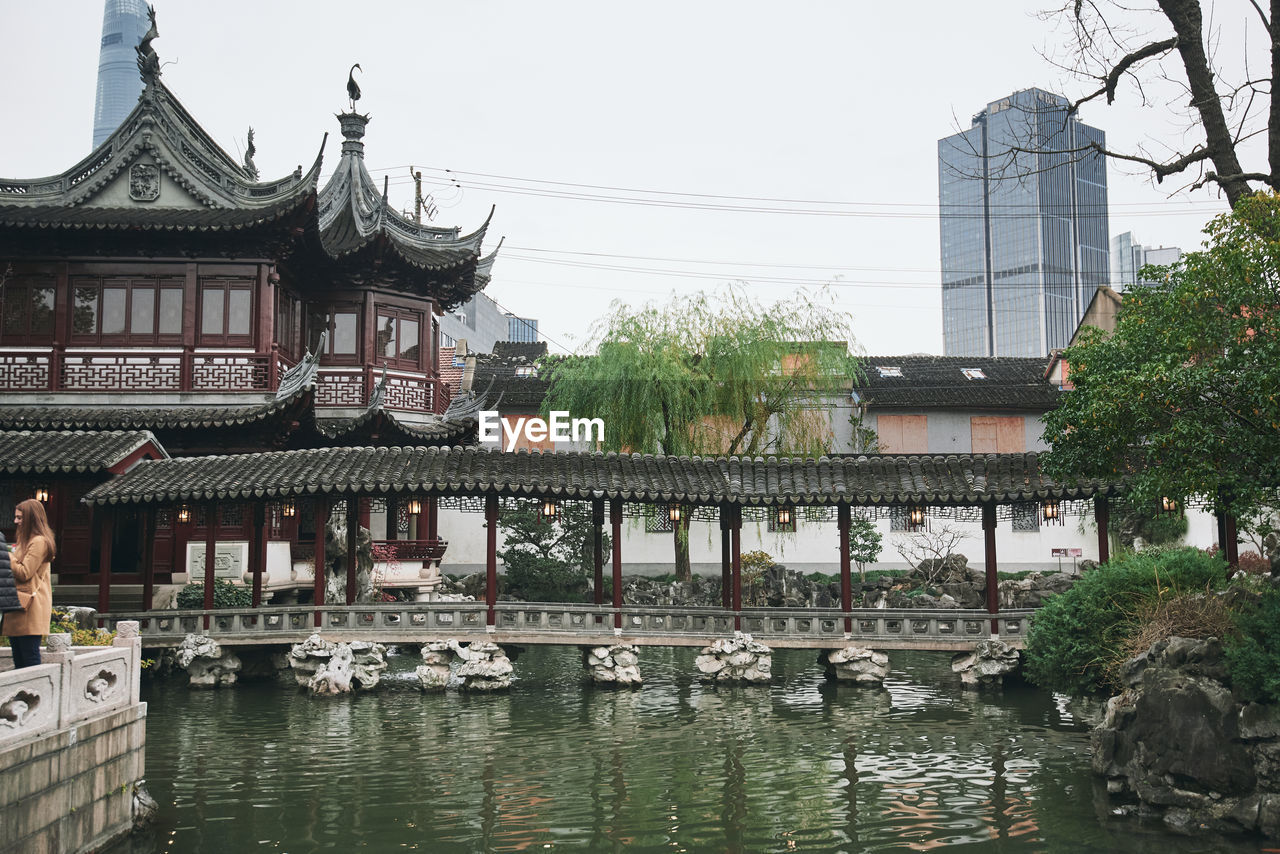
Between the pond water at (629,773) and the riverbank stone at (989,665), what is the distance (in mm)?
337

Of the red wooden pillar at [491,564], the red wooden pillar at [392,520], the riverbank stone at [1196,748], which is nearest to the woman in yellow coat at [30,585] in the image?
the red wooden pillar at [491,564]

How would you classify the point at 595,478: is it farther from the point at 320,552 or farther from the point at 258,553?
the point at 258,553

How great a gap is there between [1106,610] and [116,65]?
212m

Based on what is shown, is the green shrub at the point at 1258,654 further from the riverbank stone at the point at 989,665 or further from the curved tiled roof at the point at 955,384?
the curved tiled roof at the point at 955,384

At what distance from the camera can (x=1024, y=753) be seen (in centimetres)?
1230

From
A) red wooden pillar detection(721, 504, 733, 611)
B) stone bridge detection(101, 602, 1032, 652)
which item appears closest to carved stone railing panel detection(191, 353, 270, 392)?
stone bridge detection(101, 602, 1032, 652)

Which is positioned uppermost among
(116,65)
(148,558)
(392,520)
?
(116,65)

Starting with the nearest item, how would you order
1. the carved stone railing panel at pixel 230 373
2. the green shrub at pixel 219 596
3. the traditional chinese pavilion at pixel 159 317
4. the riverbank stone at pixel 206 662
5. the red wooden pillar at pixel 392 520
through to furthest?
the riverbank stone at pixel 206 662, the green shrub at pixel 219 596, the traditional chinese pavilion at pixel 159 317, the carved stone railing panel at pixel 230 373, the red wooden pillar at pixel 392 520

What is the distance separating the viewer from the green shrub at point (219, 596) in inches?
718

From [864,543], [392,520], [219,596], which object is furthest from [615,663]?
[864,543]

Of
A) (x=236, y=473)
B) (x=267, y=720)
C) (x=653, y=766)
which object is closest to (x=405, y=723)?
(x=267, y=720)

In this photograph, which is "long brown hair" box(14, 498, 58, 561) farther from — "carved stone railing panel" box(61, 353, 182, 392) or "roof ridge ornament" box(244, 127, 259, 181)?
"roof ridge ornament" box(244, 127, 259, 181)

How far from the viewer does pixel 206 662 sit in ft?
55.3

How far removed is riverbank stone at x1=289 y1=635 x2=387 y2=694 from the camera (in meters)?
16.3
